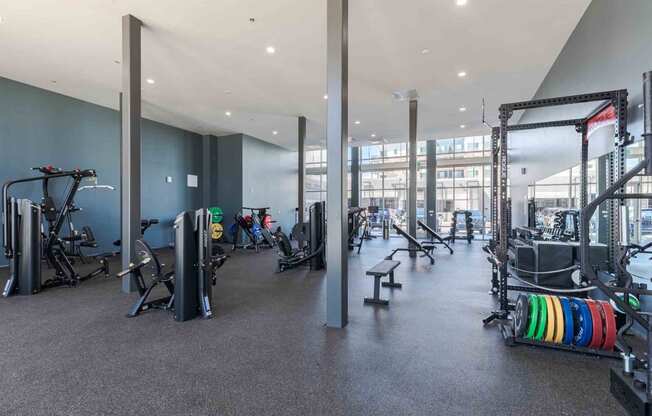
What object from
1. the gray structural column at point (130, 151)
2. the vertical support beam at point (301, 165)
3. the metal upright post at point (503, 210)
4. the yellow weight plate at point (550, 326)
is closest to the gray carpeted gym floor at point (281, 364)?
the yellow weight plate at point (550, 326)

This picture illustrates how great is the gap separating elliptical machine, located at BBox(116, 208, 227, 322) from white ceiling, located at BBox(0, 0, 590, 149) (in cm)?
271

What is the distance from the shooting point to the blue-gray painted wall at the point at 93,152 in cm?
601

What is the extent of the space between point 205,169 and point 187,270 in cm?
787

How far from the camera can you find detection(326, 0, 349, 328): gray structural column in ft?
10.2

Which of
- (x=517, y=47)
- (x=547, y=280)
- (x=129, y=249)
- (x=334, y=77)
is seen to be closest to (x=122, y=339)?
(x=129, y=249)

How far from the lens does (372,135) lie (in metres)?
10.8

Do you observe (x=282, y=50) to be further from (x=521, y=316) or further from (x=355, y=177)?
(x=355, y=177)

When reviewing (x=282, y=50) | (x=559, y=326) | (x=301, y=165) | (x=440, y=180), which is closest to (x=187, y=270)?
(x=559, y=326)

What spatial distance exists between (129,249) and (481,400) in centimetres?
439

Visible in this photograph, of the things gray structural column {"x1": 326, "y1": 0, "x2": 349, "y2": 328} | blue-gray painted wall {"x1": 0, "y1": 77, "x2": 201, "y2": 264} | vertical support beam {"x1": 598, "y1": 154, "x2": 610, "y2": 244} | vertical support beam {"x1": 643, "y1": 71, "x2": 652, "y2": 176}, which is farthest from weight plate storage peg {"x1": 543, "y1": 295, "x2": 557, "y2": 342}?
blue-gray painted wall {"x1": 0, "y1": 77, "x2": 201, "y2": 264}

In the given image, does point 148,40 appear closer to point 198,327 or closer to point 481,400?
point 198,327

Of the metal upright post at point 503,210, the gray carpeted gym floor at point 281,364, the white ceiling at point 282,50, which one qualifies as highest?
the white ceiling at point 282,50

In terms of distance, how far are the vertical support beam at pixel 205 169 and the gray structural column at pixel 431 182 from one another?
811 cm

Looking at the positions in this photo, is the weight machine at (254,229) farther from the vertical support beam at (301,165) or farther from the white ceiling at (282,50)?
the white ceiling at (282,50)
